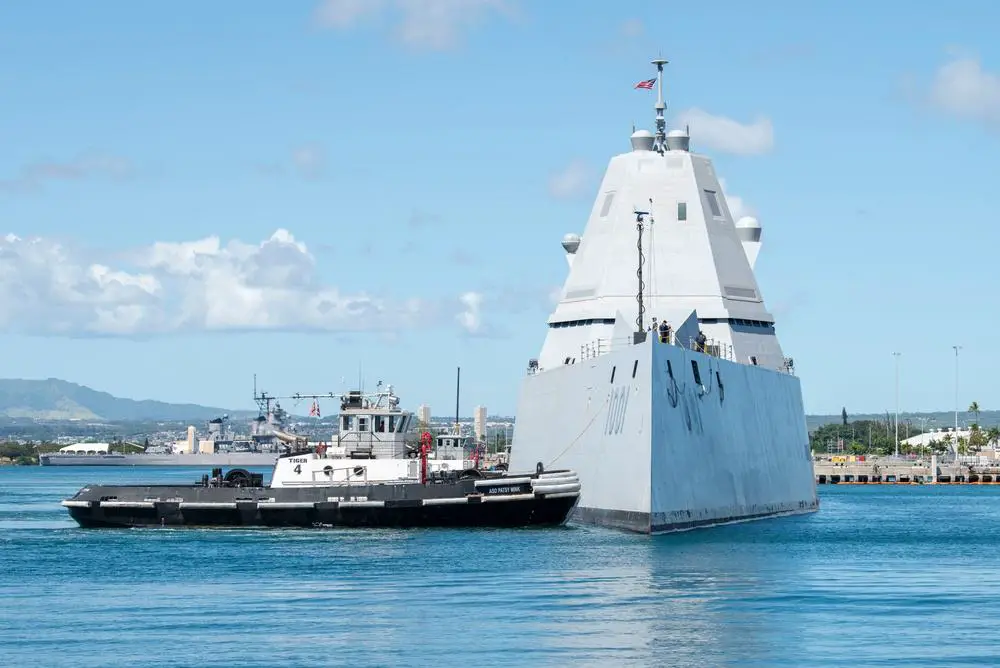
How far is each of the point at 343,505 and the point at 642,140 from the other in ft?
66.8

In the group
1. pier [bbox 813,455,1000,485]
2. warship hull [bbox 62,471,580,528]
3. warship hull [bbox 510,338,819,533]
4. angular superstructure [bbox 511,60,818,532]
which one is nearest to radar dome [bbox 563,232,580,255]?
angular superstructure [bbox 511,60,818,532]

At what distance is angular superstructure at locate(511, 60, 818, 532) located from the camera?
47594mm

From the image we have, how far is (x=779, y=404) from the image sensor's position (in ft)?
204

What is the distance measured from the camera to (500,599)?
108 ft

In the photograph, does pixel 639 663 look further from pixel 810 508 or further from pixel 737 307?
pixel 810 508

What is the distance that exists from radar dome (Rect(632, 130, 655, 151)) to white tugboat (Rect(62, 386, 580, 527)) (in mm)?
15029

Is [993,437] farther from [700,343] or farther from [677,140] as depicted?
[700,343]

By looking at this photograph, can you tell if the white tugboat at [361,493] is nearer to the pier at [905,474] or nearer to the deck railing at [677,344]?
the deck railing at [677,344]

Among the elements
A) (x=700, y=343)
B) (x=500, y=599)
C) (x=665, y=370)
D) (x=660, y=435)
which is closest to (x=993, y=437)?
(x=700, y=343)

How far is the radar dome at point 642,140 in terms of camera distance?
6388 cm

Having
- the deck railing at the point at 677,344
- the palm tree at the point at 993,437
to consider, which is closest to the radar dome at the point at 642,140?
the deck railing at the point at 677,344

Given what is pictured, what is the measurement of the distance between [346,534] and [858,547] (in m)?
15.4

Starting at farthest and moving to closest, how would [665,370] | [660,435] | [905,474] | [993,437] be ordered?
[993,437] → [905,474] → [665,370] → [660,435]

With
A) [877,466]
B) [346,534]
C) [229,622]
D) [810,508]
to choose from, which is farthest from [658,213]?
[877,466]
